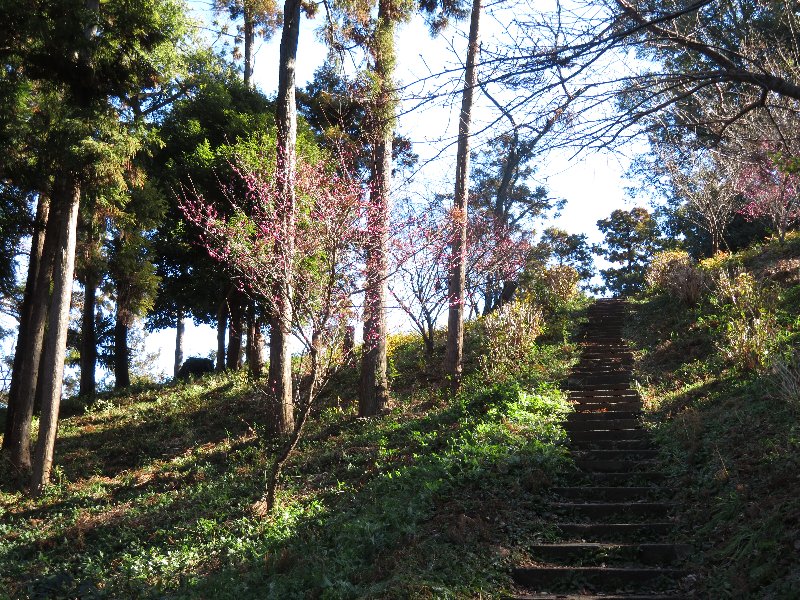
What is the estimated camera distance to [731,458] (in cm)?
721

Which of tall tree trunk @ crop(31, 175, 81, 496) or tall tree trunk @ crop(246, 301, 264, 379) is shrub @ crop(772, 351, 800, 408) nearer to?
tall tree trunk @ crop(31, 175, 81, 496)

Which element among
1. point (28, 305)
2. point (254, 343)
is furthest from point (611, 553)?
point (254, 343)

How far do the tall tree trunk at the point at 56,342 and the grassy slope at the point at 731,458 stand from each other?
983 cm

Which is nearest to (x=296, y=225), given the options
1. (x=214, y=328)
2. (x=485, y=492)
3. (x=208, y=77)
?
(x=485, y=492)

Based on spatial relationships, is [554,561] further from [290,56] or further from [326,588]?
[290,56]

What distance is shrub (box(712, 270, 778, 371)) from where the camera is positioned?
9.80m

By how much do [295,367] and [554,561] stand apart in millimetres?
11243

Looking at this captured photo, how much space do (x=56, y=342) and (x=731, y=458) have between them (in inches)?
415

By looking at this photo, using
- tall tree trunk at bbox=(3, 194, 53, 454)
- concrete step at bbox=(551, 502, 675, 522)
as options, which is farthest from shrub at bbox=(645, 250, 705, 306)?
tall tree trunk at bbox=(3, 194, 53, 454)

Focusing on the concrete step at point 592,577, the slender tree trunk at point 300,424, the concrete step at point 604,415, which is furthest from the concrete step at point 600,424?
the slender tree trunk at point 300,424

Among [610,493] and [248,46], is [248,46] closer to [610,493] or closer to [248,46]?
[248,46]

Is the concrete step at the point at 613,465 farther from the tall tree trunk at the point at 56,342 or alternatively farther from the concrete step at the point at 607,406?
the tall tree trunk at the point at 56,342

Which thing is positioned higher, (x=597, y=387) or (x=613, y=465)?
(x=597, y=387)

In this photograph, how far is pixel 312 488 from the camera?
30.1ft
